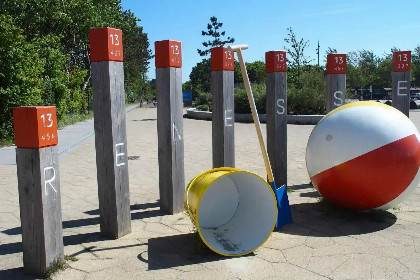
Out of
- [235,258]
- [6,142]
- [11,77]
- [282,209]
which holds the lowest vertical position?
[235,258]

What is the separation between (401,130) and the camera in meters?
5.23

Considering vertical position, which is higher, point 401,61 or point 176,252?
point 401,61

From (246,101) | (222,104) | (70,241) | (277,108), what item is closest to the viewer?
(70,241)

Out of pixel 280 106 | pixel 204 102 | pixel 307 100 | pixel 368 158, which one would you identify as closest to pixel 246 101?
pixel 307 100

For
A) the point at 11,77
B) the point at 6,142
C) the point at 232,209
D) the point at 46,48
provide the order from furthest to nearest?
the point at 46,48
the point at 6,142
the point at 11,77
the point at 232,209

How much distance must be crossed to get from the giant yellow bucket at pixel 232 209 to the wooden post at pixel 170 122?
2.88 feet

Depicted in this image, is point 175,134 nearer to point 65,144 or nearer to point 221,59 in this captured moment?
point 221,59

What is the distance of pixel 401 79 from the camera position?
751cm

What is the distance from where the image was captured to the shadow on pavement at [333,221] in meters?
5.12

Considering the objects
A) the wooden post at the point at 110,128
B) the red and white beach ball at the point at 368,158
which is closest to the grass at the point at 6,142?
the wooden post at the point at 110,128

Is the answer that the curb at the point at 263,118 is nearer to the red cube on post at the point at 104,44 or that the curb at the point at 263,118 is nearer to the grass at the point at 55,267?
the red cube on post at the point at 104,44

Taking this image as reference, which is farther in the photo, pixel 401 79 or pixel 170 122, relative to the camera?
pixel 401 79

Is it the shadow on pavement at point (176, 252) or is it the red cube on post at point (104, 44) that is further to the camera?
the red cube on post at point (104, 44)

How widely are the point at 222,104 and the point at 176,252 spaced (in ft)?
8.17
